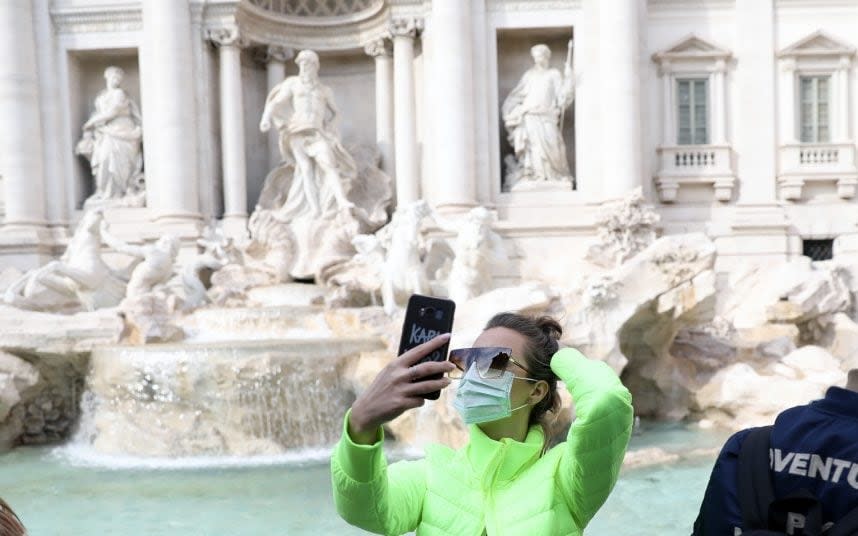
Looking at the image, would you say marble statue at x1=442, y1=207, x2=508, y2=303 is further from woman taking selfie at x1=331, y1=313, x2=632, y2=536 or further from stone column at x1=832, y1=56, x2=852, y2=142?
woman taking selfie at x1=331, y1=313, x2=632, y2=536

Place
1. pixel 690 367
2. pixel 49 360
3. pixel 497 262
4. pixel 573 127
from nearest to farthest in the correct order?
pixel 49 360 < pixel 690 367 < pixel 497 262 < pixel 573 127

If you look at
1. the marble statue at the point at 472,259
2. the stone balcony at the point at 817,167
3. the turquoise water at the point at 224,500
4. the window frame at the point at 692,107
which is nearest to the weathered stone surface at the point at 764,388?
the turquoise water at the point at 224,500

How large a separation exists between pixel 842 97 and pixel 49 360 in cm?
1182

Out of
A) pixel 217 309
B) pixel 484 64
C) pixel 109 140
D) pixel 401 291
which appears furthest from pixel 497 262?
pixel 109 140

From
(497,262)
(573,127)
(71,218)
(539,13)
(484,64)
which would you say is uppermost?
(539,13)

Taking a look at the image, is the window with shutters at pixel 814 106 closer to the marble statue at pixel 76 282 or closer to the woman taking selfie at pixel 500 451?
the marble statue at pixel 76 282

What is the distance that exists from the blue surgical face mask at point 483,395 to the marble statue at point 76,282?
903 cm

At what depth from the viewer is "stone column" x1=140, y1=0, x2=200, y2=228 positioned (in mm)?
11773

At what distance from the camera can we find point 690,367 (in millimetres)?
8484

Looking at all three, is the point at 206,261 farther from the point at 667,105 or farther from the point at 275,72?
the point at 667,105

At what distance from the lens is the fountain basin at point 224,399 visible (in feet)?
22.2

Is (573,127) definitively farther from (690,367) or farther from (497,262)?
(690,367)

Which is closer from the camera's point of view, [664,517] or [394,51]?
[664,517]

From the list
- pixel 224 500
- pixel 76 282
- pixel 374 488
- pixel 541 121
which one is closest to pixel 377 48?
pixel 541 121
